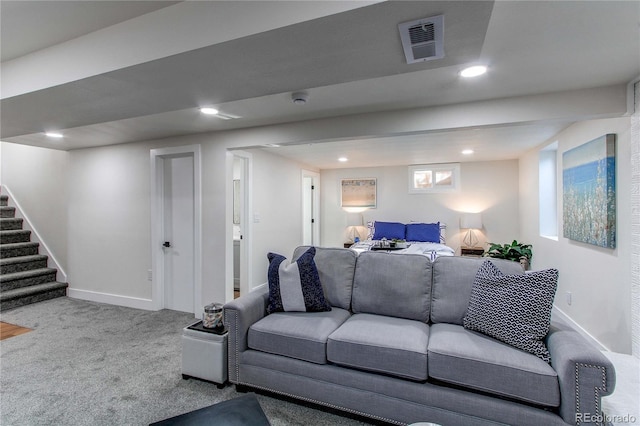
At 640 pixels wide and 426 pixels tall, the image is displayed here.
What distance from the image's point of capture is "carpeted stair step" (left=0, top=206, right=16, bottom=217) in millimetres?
5238

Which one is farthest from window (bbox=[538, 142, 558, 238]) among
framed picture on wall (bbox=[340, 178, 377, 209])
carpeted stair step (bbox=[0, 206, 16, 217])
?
carpeted stair step (bbox=[0, 206, 16, 217])

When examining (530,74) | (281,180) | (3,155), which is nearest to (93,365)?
(281,180)

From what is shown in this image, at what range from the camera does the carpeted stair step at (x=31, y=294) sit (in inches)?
160

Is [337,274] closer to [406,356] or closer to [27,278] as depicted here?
[406,356]

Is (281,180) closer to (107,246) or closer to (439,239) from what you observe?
(107,246)

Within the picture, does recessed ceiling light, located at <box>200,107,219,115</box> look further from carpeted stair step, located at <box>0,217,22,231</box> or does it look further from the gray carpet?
carpeted stair step, located at <box>0,217,22,231</box>

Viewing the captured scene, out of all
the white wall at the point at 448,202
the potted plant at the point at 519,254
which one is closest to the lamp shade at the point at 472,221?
the white wall at the point at 448,202

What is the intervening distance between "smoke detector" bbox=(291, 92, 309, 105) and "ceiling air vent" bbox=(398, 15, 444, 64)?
1176mm

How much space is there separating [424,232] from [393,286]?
386 centimetres

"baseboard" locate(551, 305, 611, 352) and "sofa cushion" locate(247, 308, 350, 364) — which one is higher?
"sofa cushion" locate(247, 308, 350, 364)

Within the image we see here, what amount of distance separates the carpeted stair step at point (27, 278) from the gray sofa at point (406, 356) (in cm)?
424

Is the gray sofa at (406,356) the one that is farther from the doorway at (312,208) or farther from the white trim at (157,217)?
the doorway at (312,208)

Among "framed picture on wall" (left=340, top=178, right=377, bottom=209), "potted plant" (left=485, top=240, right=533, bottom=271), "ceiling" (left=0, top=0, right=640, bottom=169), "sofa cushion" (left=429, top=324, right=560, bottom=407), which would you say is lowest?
"sofa cushion" (left=429, top=324, right=560, bottom=407)

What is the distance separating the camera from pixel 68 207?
469 cm
